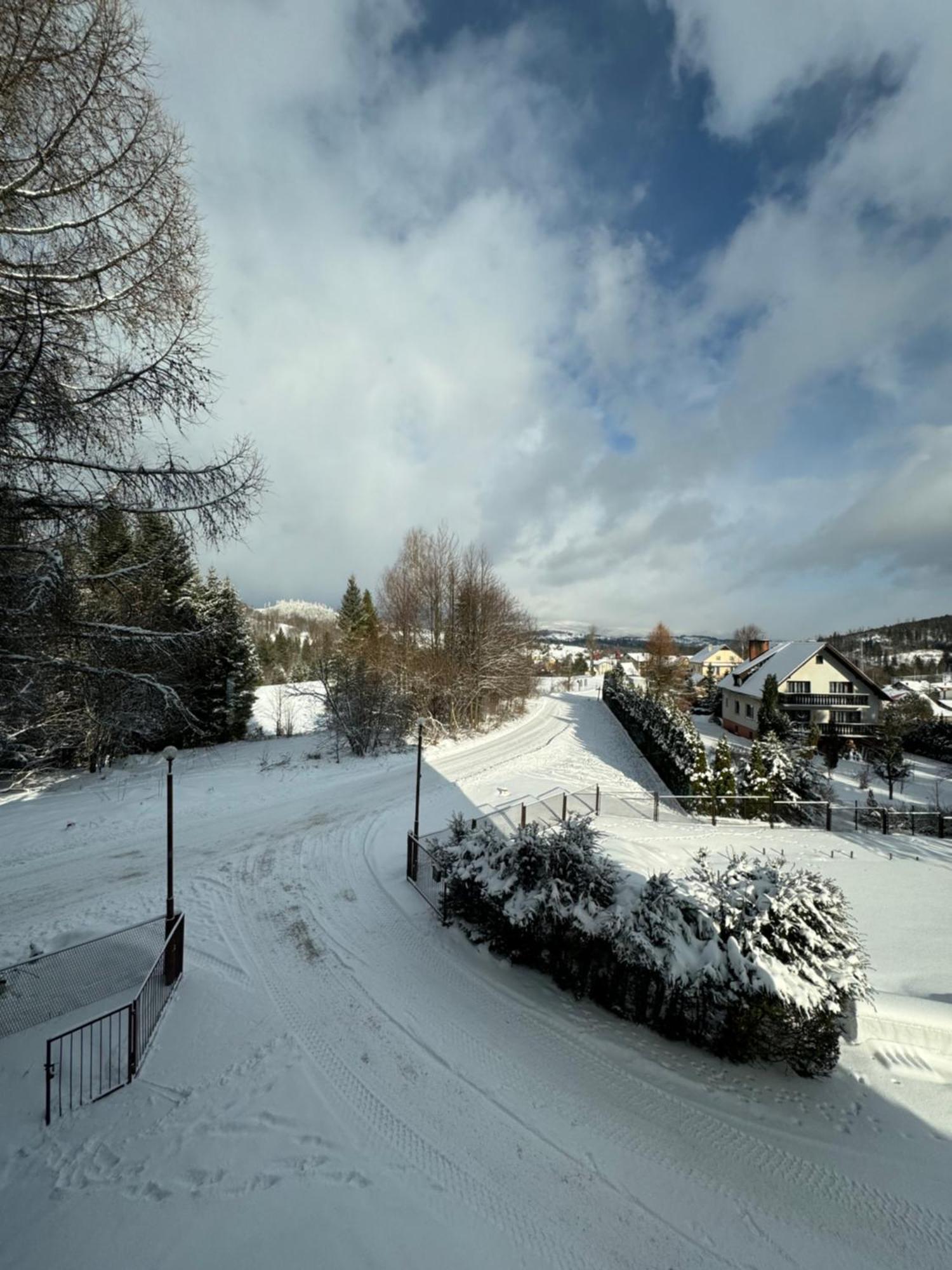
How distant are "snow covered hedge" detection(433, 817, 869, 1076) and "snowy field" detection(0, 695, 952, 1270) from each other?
333mm

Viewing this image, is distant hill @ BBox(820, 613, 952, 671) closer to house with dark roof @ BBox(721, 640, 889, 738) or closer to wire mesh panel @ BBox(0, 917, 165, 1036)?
house with dark roof @ BBox(721, 640, 889, 738)

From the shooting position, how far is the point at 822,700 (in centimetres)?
2988

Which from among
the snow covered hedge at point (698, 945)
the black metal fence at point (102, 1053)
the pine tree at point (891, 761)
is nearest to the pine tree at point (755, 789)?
the pine tree at point (891, 761)

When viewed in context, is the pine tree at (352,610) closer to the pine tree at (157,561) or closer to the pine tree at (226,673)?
the pine tree at (226,673)

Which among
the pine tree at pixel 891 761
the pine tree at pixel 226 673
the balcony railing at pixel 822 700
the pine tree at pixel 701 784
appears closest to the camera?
the pine tree at pixel 701 784

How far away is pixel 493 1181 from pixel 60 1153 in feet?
10.9

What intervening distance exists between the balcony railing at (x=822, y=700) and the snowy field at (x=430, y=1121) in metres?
24.1

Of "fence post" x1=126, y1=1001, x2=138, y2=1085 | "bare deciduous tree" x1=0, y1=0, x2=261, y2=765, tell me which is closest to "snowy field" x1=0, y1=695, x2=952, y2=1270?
"fence post" x1=126, y1=1001, x2=138, y2=1085

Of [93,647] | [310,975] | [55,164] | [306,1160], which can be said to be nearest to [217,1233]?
[306,1160]

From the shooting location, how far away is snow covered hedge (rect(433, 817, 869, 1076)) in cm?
493

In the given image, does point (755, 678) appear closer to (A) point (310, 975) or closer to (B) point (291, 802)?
(B) point (291, 802)

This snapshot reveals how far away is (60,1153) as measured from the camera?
373cm

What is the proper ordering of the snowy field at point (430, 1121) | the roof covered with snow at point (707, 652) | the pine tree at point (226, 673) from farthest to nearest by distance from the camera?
the roof covered with snow at point (707, 652)
the pine tree at point (226, 673)
the snowy field at point (430, 1121)

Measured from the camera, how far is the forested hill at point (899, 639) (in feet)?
346
